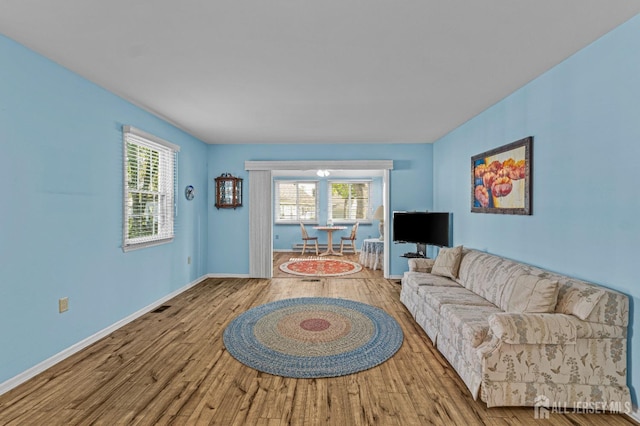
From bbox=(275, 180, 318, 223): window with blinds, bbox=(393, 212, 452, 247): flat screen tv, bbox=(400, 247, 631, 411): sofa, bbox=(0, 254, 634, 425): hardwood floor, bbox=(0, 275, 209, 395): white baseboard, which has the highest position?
bbox=(275, 180, 318, 223): window with blinds

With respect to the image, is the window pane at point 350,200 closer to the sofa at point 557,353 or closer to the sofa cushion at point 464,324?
the sofa cushion at point 464,324

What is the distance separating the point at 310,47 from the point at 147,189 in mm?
2958

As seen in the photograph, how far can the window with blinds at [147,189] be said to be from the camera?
349 cm

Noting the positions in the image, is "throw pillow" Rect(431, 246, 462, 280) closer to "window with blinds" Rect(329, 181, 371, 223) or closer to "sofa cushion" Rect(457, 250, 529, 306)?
"sofa cushion" Rect(457, 250, 529, 306)

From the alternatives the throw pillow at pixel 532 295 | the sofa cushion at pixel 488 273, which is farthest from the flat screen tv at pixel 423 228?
the throw pillow at pixel 532 295

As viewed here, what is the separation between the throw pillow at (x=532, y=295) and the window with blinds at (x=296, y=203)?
23.2 feet

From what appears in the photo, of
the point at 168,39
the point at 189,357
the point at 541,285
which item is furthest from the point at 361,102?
the point at 189,357

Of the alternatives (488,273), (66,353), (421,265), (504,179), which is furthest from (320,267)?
(66,353)

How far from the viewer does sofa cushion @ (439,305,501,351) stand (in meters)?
2.15

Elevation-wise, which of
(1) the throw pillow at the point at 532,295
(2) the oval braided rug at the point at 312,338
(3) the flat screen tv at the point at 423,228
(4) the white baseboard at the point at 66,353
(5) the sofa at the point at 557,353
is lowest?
(2) the oval braided rug at the point at 312,338

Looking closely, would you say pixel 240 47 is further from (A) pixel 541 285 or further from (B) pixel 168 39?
(A) pixel 541 285

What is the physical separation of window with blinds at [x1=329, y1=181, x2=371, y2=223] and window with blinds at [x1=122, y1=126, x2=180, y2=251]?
548 centimetres

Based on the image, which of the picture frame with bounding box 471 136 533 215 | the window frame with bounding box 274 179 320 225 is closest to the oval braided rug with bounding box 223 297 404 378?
the picture frame with bounding box 471 136 533 215

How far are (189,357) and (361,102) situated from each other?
127 inches
